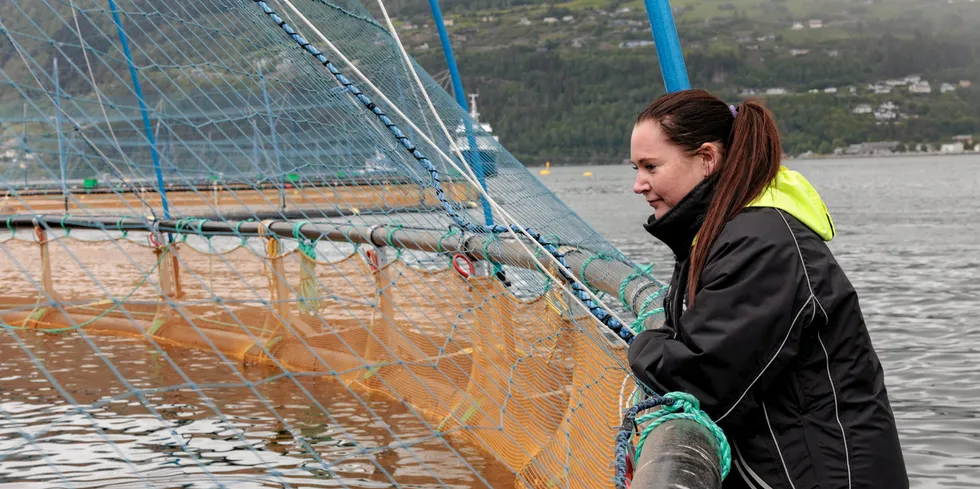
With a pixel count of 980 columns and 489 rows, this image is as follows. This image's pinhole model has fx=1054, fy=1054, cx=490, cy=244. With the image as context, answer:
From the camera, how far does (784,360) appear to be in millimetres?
1859

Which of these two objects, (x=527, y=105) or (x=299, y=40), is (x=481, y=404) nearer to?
(x=299, y=40)

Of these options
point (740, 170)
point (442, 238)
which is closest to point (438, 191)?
point (442, 238)

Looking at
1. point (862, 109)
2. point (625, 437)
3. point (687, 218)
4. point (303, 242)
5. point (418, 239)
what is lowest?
point (862, 109)

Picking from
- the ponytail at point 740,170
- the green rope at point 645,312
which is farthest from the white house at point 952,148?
the ponytail at point 740,170

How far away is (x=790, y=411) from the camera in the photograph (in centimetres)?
192

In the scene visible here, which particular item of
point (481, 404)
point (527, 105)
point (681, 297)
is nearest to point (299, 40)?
point (481, 404)

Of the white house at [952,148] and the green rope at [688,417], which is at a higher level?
the green rope at [688,417]

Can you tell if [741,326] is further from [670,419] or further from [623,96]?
[623,96]

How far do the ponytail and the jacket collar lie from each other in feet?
0.10

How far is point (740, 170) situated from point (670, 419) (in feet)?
1.74

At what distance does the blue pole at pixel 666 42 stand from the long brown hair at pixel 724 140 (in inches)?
77.1

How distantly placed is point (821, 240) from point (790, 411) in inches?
12.7

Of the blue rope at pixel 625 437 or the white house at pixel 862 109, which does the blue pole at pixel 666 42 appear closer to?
the blue rope at pixel 625 437

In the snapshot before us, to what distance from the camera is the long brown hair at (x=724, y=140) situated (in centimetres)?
202
